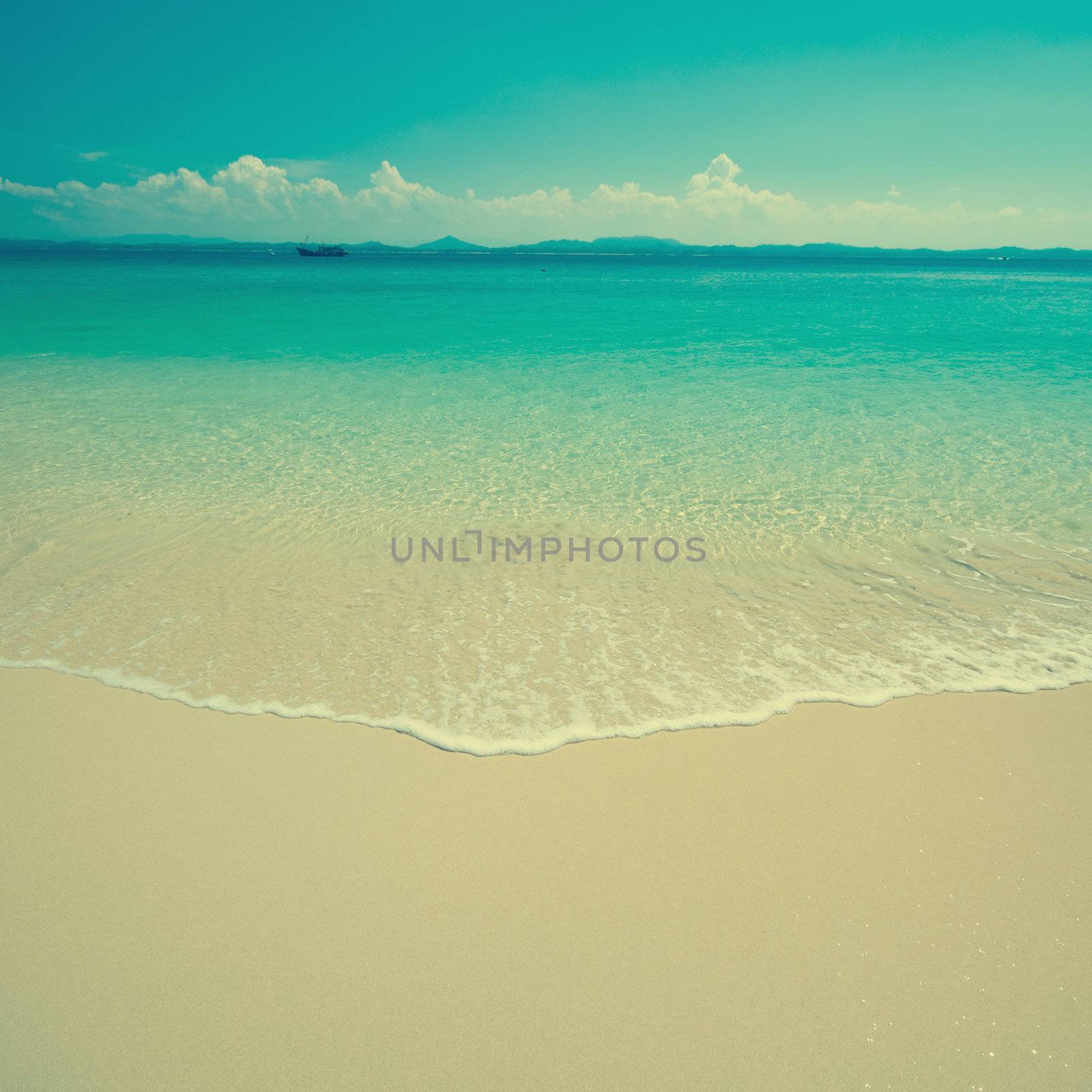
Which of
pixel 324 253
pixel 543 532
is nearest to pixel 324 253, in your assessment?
pixel 324 253

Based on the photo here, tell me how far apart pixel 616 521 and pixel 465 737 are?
3.67 m

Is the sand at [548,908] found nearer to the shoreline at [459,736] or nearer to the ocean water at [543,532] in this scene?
the shoreline at [459,736]

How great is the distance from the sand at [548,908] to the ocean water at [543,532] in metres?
0.49

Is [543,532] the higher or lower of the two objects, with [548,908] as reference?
higher

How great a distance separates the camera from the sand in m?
2.33

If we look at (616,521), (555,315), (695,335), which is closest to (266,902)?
(616,521)

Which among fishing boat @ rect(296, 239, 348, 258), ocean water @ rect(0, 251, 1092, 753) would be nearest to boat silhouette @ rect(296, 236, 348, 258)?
fishing boat @ rect(296, 239, 348, 258)

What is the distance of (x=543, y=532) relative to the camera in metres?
6.71

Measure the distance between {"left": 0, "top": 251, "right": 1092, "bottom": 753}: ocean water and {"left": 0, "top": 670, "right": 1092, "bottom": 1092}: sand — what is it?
488mm

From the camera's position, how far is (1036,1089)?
2.21 m

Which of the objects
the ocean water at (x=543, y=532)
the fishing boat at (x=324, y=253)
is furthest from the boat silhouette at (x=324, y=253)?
the ocean water at (x=543, y=532)

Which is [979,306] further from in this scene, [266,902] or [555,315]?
[266,902]

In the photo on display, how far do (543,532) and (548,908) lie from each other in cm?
426

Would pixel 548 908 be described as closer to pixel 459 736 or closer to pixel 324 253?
pixel 459 736
